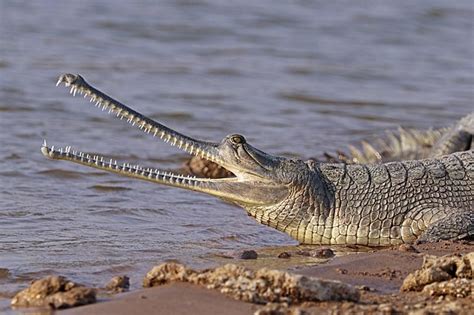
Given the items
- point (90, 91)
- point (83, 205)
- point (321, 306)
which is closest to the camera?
point (321, 306)

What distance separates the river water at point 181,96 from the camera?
5883 millimetres

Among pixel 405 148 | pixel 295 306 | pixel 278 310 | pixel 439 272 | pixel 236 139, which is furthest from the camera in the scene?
pixel 405 148

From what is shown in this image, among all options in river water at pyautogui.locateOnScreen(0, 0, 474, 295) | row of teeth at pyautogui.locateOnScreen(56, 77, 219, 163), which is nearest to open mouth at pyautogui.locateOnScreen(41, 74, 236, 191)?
row of teeth at pyautogui.locateOnScreen(56, 77, 219, 163)

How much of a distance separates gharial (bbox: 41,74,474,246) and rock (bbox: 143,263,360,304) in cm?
156

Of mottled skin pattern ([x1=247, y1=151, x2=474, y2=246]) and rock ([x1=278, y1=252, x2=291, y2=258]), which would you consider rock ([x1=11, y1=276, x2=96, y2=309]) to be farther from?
mottled skin pattern ([x1=247, y1=151, x2=474, y2=246])

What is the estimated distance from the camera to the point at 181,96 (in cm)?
1088

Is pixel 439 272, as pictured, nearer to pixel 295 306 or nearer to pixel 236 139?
pixel 295 306

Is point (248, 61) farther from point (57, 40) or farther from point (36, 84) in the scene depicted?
point (36, 84)

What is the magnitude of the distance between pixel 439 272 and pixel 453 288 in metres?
0.15

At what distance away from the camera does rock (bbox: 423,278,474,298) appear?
4184mm

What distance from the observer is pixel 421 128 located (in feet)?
34.0

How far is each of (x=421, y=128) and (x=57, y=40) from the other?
510 centimetres

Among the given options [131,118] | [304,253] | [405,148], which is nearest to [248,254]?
[304,253]

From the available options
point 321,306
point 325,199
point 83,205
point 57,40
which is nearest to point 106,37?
point 57,40
